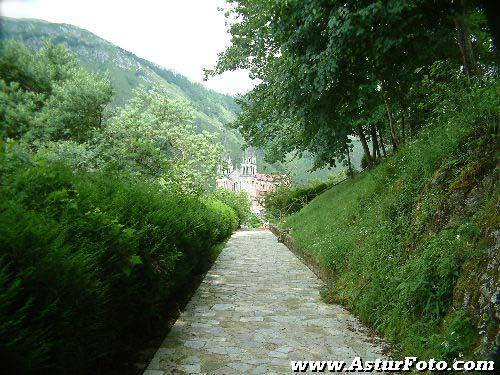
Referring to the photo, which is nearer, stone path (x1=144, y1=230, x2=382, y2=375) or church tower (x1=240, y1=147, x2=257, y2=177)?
stone path (x1=144, y1=230, x2=382, y2=375)

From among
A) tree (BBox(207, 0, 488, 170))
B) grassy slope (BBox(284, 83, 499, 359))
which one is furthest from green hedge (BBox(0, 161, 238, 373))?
tree (BBox(207, 0, 488, 170))

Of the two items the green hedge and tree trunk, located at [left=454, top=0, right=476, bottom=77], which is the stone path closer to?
the green hedge

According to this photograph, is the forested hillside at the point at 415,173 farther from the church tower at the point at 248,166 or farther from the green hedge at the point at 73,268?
the church tower at the point at 248,166

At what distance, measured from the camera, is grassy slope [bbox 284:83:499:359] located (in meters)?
3.42

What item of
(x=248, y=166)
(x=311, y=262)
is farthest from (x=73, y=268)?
(x=248, y=166)

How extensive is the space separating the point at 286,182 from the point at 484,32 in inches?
983

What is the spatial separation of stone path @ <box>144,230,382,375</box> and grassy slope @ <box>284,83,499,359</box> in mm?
557

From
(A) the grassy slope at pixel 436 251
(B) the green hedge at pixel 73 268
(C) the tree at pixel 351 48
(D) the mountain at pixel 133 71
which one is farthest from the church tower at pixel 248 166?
(B) the green hedge at pixel 73 268

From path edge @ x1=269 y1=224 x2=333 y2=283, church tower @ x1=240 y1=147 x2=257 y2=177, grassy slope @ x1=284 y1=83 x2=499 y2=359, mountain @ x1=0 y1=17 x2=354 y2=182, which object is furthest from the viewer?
mountain @ x1=0 y1=17 x2=354 y2=182

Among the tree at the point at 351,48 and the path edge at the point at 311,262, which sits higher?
the tree at the point at 351,48

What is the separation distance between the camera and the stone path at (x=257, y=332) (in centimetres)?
408

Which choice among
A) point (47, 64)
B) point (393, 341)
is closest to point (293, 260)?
point (393, 341)

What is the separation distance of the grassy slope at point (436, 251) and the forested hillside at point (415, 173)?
0.05 feet

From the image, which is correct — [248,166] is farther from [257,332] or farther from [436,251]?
[436,251]
